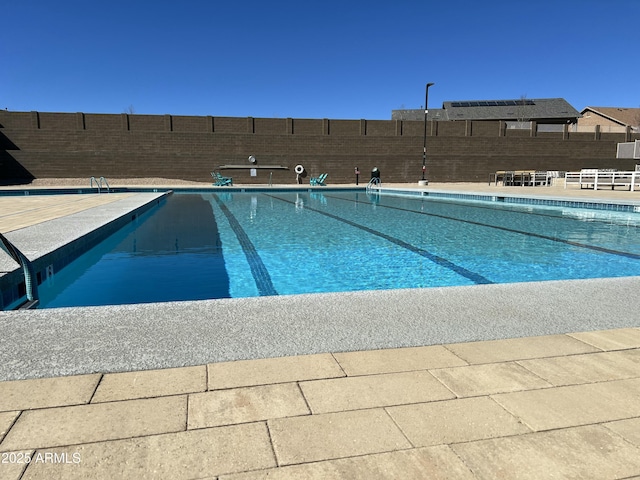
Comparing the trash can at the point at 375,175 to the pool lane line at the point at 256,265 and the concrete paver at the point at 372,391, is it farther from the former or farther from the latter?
the concrete paver at the point at 372,391

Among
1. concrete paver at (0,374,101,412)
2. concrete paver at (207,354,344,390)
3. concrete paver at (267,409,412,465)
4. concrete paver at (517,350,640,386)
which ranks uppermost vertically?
concrete paver at (0,374,101,412)

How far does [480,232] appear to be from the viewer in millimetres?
8391

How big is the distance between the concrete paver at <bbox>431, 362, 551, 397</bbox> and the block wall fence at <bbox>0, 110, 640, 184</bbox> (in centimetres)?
2704

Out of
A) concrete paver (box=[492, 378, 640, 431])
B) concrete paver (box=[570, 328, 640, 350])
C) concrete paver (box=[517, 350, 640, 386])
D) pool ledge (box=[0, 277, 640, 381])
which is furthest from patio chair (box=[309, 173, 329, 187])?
concrete paver (box=[492, 378, 640, 431])

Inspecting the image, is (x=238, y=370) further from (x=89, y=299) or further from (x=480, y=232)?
(x=480, y=232)

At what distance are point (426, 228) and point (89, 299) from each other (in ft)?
21.7

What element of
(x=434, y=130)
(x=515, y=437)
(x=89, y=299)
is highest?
(x=434, y=130)

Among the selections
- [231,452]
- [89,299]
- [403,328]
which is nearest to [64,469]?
[231,452]

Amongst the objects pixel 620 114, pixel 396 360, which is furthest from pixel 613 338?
pixel 620 114

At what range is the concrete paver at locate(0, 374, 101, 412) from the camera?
1.68 metres

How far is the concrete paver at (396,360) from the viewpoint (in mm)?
2020

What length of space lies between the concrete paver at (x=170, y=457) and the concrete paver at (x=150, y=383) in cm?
32

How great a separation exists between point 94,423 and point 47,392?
0.38m

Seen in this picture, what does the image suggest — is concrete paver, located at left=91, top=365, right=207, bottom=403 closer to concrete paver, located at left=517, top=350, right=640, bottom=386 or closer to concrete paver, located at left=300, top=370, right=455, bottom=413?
concrete paver, located at left=300, top=370, right=455, bottom=413
